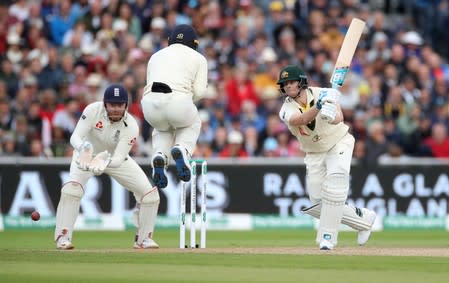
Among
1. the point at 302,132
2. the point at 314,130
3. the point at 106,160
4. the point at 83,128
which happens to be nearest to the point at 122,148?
the point at 106,160

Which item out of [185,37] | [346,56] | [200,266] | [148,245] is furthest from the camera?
[148,245]

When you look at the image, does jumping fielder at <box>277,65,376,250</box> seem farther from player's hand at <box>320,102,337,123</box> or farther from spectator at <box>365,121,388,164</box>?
spectator at <box>365,121,388,164</box>

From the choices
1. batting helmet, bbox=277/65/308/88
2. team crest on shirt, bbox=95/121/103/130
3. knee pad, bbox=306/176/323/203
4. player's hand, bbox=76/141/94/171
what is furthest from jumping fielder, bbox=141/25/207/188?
knee pad, bbox=306/176/323/203

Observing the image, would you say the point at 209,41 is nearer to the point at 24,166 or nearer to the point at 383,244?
the point at 24,166

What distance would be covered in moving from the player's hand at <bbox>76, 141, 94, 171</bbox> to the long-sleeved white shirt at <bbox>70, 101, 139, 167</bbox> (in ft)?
0.57

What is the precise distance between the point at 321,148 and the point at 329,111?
0.85m

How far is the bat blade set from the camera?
466 inches

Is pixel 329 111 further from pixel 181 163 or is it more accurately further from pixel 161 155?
pixel 161 155

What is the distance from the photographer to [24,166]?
17719mm

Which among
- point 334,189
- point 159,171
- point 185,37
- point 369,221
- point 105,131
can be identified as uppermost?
point 185,37

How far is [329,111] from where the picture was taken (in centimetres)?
1130

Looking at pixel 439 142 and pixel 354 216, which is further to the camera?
pixel 439 142

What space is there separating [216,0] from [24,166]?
4.55 metres

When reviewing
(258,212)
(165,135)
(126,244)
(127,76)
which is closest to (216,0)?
(127,76)
